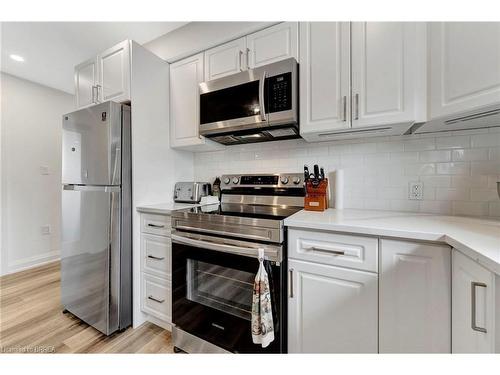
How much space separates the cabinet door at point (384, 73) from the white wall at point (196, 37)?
2.27 feet

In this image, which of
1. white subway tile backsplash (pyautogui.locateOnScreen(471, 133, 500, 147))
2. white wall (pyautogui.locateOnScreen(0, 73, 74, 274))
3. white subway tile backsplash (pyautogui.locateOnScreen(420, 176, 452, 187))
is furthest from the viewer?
white wall (pyautogui.locateOnScreen(0, 73, 74, 274))

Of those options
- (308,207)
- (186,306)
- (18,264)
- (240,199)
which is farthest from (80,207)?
(18,264)

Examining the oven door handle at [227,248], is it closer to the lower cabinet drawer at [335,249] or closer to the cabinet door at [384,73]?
the lower cabinet drawer at [335,249]

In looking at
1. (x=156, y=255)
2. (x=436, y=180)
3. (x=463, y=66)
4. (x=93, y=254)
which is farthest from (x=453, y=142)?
(x=93, y=254)

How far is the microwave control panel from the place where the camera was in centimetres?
142

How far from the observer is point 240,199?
194 cm

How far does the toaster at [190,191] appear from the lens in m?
1.95

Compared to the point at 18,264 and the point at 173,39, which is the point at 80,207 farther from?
the point at 18,264

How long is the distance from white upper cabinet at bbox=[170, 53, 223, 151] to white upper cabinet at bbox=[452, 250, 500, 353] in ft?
5.71

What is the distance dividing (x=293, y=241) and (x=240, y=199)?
875mm

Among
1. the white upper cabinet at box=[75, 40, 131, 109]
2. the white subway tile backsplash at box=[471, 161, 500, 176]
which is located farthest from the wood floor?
the white subway tile backsplash at box=[471, 161, 500, 176]

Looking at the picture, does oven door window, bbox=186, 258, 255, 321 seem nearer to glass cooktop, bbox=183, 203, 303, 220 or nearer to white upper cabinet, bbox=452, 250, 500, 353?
glass cooktop, bbox=183, 203, 303, 220

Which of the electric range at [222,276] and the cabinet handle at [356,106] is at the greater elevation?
the cabinet handle at [356,106]

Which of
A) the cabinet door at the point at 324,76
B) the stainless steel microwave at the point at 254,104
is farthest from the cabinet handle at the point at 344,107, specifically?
the stainless steel microwave at the point at 254,104
